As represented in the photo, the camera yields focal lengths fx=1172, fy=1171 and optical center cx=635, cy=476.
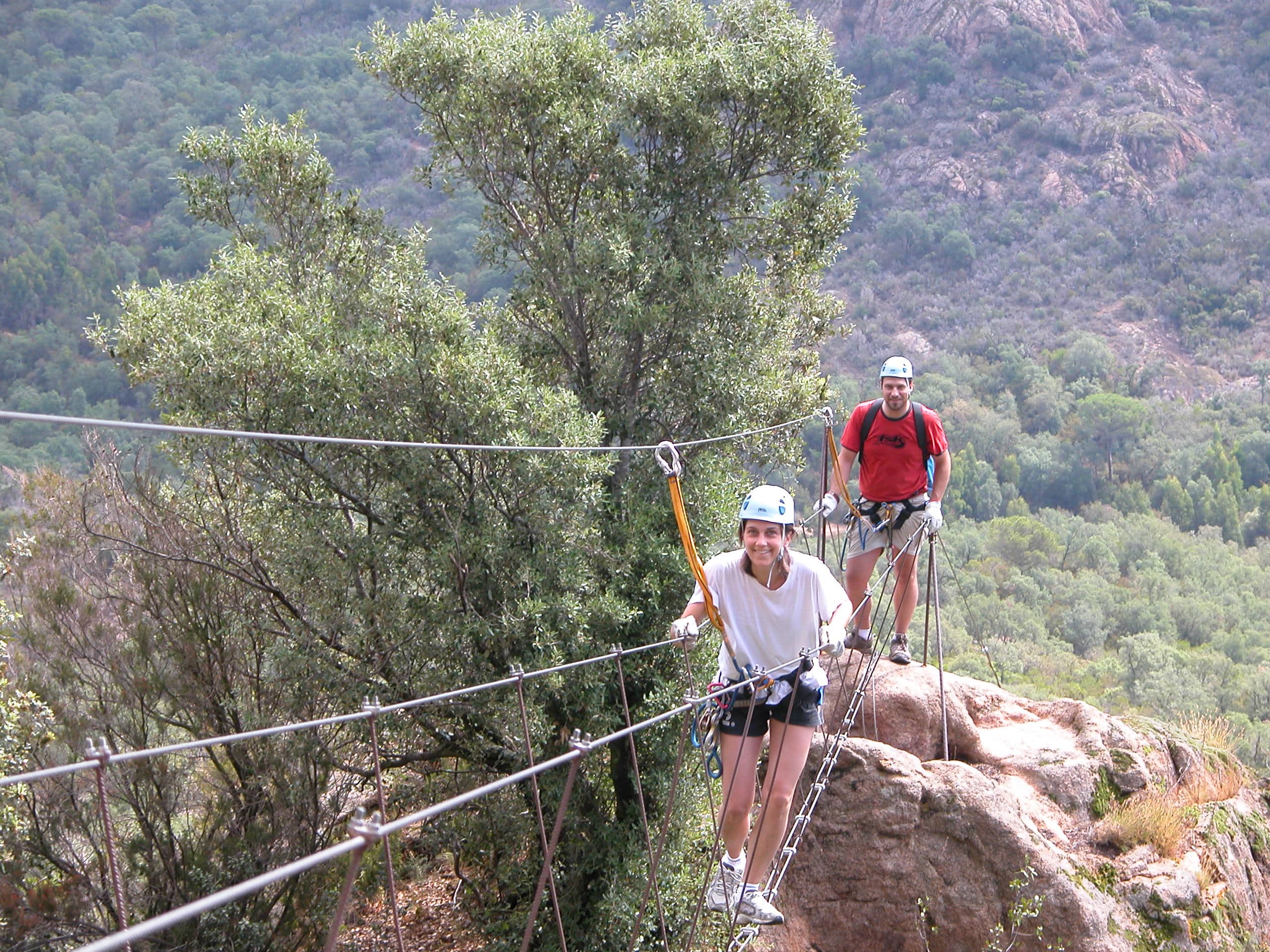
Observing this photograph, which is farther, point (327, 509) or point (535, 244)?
point (535, 244)

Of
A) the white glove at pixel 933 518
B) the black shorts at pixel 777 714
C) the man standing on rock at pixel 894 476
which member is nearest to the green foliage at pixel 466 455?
the man standing on rock at pixel 894 476

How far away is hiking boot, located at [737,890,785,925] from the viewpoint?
392cm

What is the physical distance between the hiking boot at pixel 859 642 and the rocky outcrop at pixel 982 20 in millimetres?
55638

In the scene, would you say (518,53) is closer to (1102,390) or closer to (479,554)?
(479,554)

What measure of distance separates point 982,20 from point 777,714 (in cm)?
6135

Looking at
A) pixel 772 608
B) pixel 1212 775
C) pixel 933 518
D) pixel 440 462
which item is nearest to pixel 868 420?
pixel 933 518

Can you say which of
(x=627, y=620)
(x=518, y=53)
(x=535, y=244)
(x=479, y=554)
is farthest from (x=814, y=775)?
(x=518, y=53)

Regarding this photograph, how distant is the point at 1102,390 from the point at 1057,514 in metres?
7.61

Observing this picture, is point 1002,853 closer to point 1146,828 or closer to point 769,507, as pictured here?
point 1146,828

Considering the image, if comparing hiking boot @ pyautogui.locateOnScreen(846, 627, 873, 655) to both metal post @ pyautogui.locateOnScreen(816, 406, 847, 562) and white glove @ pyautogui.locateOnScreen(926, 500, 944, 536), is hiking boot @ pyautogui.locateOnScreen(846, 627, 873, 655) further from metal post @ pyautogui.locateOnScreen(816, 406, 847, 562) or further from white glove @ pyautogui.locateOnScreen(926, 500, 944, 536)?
white glove @ pyautogui.locateOnScreen(926, 500, 944, 536)

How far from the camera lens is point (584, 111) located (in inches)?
285

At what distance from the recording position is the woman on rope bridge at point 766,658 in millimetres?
3680

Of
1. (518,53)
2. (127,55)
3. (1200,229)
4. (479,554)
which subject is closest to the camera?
(479,554)

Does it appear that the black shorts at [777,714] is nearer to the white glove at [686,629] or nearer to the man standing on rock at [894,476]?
the white glove at [686,629]
